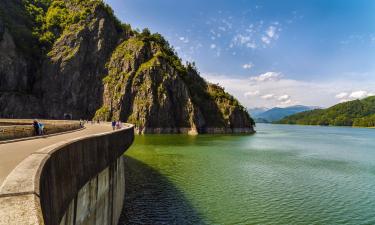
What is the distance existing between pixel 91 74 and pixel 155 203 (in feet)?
447

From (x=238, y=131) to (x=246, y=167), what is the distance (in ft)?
400

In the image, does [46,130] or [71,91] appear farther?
[71,91]

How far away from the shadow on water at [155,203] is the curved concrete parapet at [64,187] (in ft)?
11.7

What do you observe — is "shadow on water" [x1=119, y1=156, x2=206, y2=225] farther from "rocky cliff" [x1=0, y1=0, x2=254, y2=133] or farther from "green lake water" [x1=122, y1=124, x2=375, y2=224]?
"rocky cliff" [x1=0, y1=0, x2=254, y2=133]

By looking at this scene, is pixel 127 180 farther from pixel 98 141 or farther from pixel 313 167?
pixel 313 167

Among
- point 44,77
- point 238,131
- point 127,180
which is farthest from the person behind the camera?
point 238,131

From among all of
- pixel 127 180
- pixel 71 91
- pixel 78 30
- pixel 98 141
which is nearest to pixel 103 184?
pixel 98 141

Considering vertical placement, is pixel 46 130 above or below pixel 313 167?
above

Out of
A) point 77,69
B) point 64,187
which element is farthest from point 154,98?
point 64,187

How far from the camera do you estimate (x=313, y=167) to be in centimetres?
4731

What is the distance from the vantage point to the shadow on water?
72.6ft

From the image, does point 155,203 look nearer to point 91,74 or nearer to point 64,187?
point 64,187

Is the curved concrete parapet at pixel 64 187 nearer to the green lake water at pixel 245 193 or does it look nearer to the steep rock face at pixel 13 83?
the green lake water at pixel 245 193

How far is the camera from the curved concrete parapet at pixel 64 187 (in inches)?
168
